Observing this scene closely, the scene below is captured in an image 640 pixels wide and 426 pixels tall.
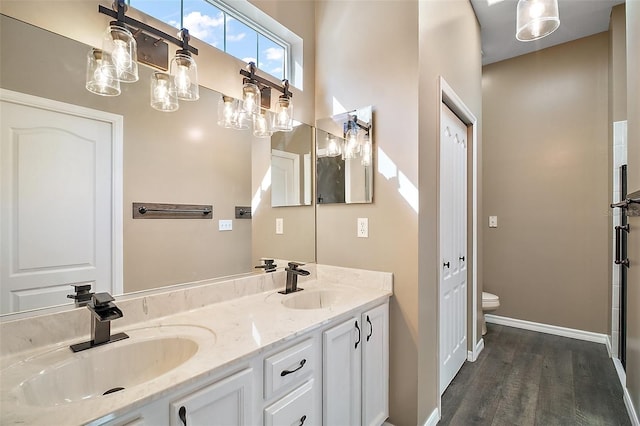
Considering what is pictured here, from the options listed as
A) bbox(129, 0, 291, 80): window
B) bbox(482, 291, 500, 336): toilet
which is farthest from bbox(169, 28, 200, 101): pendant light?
bbox(482, 291, 500, 336): toilet

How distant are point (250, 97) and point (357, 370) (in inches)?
61.9

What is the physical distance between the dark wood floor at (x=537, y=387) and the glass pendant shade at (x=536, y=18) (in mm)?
2322

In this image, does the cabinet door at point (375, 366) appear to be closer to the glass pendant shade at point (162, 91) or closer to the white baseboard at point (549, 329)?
the glass pendant shade at point (162, 91)

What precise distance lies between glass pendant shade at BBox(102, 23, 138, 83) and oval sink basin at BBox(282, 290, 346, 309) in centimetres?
132

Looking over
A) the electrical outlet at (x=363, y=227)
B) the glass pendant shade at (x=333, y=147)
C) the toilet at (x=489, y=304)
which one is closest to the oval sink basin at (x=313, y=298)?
the electrical outlet at (x=363, y=227)

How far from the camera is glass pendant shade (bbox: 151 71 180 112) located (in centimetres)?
138

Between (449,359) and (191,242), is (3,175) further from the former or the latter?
(449,359)

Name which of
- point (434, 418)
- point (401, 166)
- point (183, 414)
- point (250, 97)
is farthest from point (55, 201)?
point (434, 418)

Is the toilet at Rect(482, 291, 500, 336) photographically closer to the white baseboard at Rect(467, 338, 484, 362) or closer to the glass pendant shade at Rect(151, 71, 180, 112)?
the white baseboard at Rect(467, 338, 484, 362)

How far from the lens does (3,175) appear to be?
3.24ft

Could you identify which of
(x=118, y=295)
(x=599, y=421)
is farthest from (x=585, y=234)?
(x=118, y=295)

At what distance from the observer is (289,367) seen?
119 centimetres

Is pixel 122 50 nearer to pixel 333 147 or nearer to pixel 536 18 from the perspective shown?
pixel 333 147

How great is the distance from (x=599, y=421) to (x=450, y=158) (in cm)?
197
